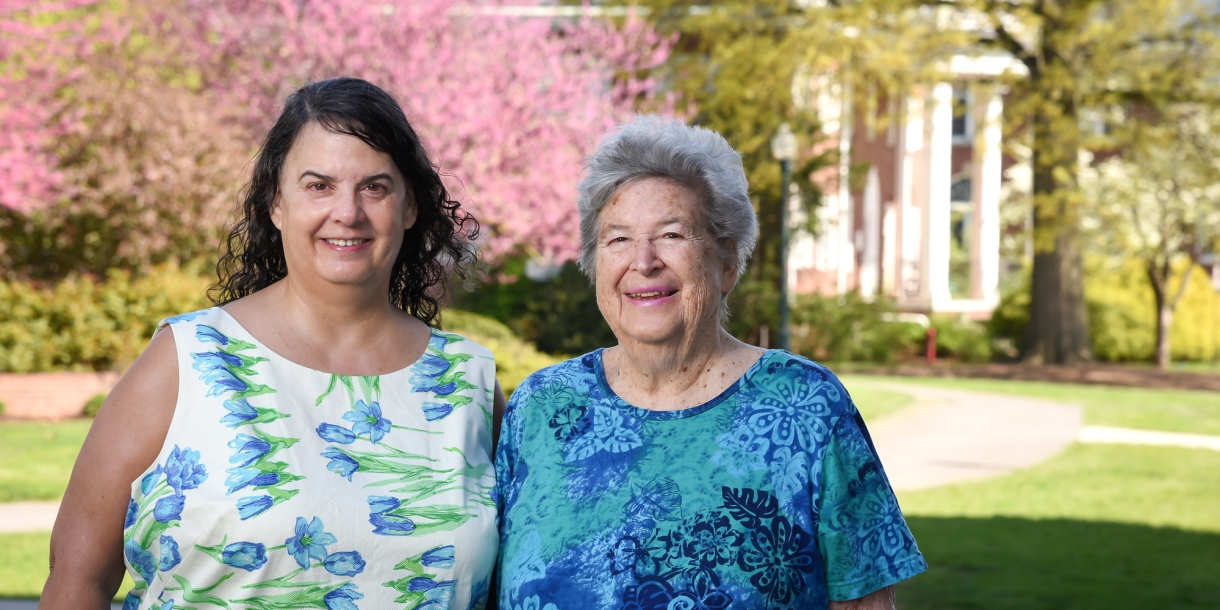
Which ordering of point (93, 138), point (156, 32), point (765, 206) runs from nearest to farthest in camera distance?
point (93, 138) → point (156, 32) → point (765, 206)

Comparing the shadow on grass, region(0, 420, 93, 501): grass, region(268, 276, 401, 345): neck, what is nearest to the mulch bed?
the shadow on grass

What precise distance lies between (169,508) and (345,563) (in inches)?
14.0

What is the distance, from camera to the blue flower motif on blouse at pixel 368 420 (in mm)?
2451

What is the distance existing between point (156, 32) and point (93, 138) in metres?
Answer: 1.95

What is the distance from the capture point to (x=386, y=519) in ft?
7.82

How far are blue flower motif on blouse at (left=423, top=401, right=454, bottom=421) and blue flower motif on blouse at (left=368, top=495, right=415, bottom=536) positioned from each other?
0.72ft

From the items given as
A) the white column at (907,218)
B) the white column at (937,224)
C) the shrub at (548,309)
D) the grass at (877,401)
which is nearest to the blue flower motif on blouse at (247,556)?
the grass at (877,401)

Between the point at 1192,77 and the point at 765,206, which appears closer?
the point at 1192,77

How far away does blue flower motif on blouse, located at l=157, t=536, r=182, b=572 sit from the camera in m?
2.26

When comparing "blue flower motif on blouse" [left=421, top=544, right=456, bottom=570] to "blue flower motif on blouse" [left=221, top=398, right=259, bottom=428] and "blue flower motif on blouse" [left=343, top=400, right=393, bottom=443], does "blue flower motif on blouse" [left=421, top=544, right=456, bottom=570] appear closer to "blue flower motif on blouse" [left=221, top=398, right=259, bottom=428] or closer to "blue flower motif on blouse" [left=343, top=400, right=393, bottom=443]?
"blue flower motif on blouse" [left=343, top=400, right=393, bottom=443]

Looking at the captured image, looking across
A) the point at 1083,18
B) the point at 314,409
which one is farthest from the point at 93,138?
the point at 1083,18

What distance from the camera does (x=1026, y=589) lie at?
7.31 meters

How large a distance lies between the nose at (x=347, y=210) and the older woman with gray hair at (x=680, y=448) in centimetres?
51

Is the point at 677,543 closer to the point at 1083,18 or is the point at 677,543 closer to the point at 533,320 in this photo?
the point at 533,320
